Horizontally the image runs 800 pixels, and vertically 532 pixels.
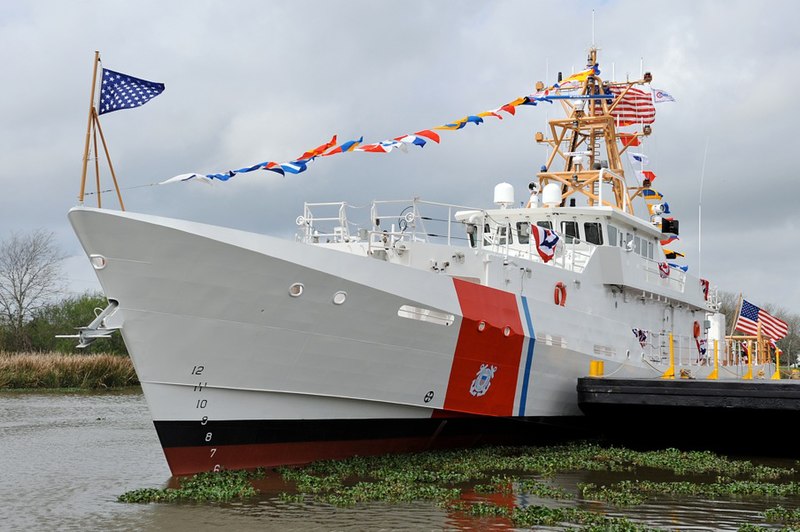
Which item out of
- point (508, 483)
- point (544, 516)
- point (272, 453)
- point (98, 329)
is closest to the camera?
point (544, 516)

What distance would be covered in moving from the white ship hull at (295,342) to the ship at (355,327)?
0.06ft

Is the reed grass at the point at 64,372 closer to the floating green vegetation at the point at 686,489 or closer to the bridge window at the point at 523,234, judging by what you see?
the bridge window at the point at 523,234

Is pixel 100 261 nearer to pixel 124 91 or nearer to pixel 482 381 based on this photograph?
pixel 124 91

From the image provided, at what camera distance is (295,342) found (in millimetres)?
12305

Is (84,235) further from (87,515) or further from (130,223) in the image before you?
(87,515)

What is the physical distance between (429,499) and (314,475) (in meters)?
2.02

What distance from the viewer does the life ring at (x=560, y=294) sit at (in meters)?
16.3

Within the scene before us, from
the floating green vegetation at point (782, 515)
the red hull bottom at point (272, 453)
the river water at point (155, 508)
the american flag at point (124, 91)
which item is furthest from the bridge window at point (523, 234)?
the american flag at point (124, 91)

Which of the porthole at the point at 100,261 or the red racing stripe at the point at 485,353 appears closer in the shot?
the porthole at the point at 100,261

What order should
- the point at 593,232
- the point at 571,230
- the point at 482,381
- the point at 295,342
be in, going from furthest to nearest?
1. the point at 571,230
2. the point at 593,232
3. the point at 482,381
4. the point at 295,342

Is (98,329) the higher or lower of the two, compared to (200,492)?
higher

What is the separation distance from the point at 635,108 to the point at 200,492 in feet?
52.8

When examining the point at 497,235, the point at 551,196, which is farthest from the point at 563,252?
the point at 551,196

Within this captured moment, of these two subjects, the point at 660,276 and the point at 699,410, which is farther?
the point at 660,276
